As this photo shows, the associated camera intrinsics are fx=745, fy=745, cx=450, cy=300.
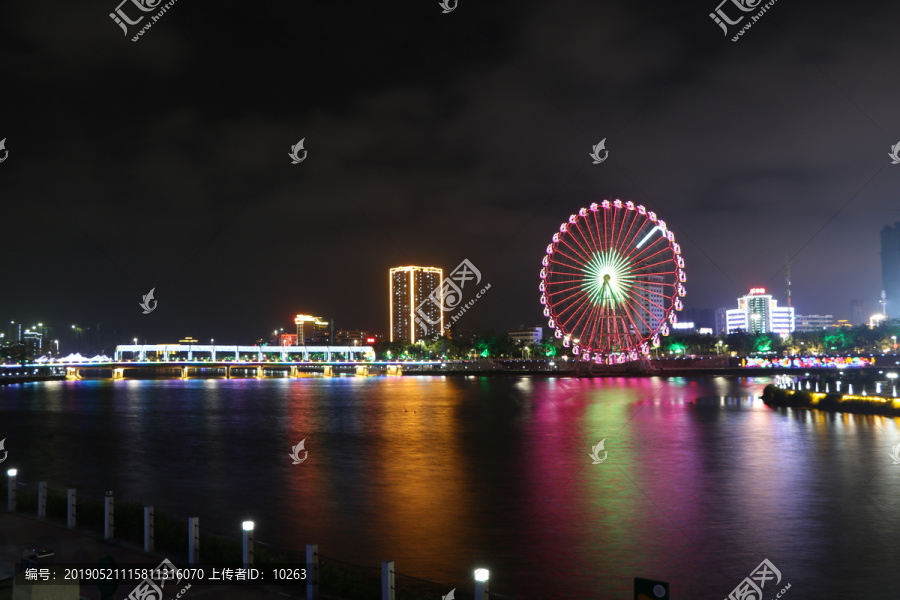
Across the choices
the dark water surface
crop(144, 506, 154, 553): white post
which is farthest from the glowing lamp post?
crop(144, 506, 154, 553): white post

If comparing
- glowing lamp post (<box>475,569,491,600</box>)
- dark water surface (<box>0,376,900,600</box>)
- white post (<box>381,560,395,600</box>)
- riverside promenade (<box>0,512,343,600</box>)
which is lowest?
dark water surface (<box>0,376,900,600</box>)

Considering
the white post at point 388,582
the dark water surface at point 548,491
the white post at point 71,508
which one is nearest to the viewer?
the white post at point 388,582

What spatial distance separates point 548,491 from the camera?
26.8 metres


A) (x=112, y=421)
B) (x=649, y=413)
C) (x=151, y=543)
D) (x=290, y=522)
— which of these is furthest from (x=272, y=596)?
(x=112, y=421)

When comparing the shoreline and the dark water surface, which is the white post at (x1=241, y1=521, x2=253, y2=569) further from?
the shoreline

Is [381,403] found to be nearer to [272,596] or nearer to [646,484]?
[646,484]

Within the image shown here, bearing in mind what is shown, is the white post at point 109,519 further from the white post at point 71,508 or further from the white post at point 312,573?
the white post at point 312,573

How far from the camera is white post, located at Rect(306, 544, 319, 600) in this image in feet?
38.9

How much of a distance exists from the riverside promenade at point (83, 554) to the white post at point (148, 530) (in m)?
0.16

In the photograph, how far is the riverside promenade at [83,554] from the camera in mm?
11656

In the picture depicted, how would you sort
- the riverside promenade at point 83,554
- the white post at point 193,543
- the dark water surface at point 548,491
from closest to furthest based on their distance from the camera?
the riverside promenade at point 83,554 → the white post at point 193,543 → the dark water surface at point 548,491

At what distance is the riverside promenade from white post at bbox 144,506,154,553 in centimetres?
16

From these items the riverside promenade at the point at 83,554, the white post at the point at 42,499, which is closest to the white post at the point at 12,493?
the riverside promenade at the point at 83,554

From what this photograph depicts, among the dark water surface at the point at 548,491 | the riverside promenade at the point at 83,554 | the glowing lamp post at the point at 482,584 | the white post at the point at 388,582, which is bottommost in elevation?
the dark water surface at the point at 548,491
